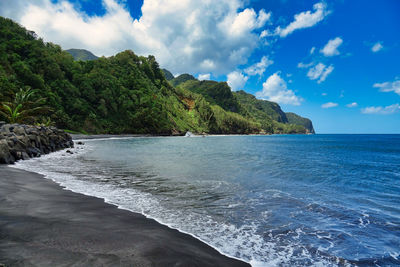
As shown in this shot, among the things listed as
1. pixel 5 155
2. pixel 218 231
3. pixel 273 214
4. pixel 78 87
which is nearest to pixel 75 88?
pixel 78 87

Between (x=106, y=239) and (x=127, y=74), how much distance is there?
178358 millimetres

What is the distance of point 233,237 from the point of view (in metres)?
6.02

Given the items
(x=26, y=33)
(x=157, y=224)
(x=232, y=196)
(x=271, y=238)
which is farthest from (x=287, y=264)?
(x=26, y=33)

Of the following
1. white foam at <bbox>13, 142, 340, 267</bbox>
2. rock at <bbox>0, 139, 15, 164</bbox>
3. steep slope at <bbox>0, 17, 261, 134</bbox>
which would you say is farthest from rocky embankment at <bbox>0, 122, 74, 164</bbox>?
steep slope at <bbox>0, 17, 261, 134</bbox>

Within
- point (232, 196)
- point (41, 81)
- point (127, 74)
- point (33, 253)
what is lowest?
point (232, 196)

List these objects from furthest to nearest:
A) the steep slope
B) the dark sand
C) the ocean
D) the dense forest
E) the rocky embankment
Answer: the steep slope, the dense forest, the rocky embankment, the ocean, the dark sand

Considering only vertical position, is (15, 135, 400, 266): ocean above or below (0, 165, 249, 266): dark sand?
below

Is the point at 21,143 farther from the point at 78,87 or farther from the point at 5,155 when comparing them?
the point at 78,87

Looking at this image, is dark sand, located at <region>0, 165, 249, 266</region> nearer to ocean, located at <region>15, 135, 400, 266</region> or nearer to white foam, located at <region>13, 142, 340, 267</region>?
white foam, located at <region>13, 142, 340, 267</region>

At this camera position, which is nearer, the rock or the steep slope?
the rock

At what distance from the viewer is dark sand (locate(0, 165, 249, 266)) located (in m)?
3.84

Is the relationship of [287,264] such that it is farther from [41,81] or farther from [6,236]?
[41,81]

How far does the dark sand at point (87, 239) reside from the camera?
384 cm

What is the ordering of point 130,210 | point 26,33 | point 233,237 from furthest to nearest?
point 26,33, point 130,210, point 233,237
